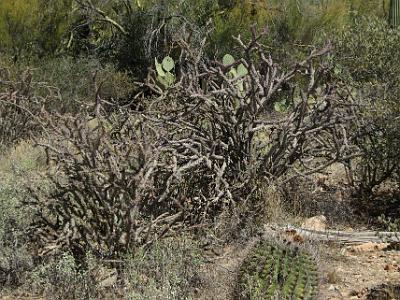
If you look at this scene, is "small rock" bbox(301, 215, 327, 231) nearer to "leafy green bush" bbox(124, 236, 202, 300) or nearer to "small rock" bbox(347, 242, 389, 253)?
"small rock" bbox(347, 242, 389, 253)

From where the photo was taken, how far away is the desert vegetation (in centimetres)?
509

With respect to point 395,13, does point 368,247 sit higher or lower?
lower

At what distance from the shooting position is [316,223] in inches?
262

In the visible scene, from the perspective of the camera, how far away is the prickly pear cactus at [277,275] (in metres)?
4.51

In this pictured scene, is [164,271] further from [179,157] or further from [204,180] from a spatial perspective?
[204,180]

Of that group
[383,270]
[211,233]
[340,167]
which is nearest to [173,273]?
[211,233]

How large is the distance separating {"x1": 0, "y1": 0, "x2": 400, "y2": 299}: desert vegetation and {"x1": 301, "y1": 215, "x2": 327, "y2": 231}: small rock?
3.4 inches

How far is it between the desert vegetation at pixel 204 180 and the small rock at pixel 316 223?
0.29 ft

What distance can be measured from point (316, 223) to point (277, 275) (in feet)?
6.97

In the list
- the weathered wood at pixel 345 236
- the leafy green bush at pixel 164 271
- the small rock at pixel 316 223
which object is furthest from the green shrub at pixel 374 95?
the leafy green bush at pixel 164 271

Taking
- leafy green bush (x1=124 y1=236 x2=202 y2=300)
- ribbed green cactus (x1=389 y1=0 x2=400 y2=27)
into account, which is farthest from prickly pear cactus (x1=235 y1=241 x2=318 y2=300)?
ribbed green cactus (x1=389 y1=0 x2=400 y2=27)

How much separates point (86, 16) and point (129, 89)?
2.79 metres

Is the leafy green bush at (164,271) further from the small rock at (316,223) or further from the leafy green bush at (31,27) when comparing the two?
the leafy green bush at (31,27)

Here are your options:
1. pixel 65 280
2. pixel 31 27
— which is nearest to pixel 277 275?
pixel 65 280
